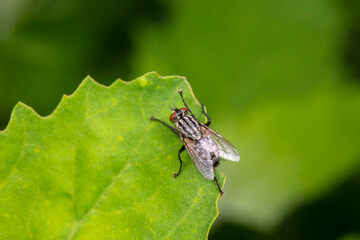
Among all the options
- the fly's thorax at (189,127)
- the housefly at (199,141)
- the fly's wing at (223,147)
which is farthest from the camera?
the fly's wing at (223,147)

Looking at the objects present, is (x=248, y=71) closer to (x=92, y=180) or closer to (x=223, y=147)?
(x=223, y=147)

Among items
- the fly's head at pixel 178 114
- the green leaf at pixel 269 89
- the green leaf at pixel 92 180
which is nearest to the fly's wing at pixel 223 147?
the fly's head at pixel 178 114

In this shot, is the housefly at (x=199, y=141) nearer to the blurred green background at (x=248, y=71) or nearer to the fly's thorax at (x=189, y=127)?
the fly's thorax at (x=189, y=127)

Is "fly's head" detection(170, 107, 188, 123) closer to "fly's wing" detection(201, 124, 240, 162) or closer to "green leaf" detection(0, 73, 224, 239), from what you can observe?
"fly's wing" detection(201, 124, 240, 162)

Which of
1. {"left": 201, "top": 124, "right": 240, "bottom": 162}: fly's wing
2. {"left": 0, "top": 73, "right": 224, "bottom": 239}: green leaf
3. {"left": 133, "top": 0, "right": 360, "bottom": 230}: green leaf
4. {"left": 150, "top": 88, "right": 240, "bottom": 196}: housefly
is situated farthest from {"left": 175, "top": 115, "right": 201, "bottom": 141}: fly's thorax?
{"left": 133, "top": 0, "right": 360, "bottom": 230}: green leaf

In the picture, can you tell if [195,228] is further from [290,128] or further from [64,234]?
[290,128]

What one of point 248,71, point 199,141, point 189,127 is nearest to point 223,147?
point 199,141
